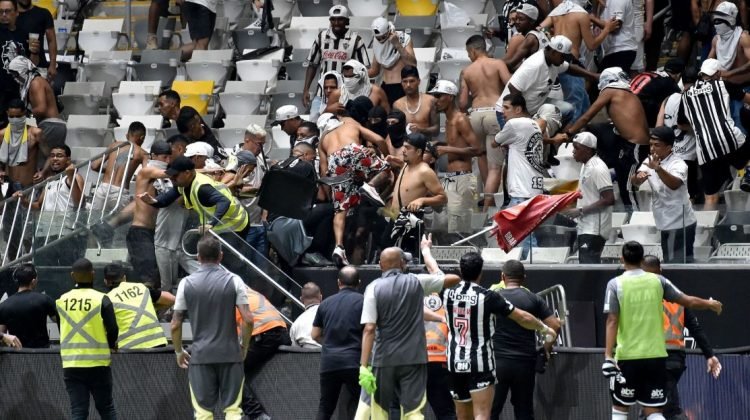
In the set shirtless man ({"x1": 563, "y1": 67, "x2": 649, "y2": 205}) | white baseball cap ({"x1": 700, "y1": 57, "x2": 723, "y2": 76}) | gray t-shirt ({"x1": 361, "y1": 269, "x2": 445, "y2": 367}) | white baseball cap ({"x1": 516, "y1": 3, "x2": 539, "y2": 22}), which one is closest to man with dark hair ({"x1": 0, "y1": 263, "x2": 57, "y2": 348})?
gray t-shirt ({"x1": 361, "y1": 269, "x2": 445, "y2": 367})

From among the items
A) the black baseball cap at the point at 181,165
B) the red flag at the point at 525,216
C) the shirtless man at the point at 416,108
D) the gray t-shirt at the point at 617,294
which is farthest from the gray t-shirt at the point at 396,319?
the shirtless man at the point at 416,108

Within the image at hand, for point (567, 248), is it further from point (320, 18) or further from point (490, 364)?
point (320, 18)

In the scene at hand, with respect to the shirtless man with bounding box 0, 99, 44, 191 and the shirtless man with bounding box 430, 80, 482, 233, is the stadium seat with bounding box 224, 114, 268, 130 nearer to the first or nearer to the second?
the shirtless man with bounding box 0, 99, 44, 191

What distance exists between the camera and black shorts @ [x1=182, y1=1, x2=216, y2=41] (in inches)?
866

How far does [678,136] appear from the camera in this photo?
57.9 ft

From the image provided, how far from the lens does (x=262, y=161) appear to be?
18.0 meters

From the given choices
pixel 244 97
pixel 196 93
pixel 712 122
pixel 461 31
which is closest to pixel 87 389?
pixel 712 122

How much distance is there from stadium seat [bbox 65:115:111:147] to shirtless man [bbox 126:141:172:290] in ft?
16.6

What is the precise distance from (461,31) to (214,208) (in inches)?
249

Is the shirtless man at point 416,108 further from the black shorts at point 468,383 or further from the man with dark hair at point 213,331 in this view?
the black shorts at point 468,383

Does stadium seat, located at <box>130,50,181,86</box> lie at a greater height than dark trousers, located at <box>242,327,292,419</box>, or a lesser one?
greater

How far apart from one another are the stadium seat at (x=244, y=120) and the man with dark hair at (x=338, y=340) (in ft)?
24.0

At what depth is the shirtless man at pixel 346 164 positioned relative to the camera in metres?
16.9

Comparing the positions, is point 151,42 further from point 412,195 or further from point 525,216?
point 525,216
